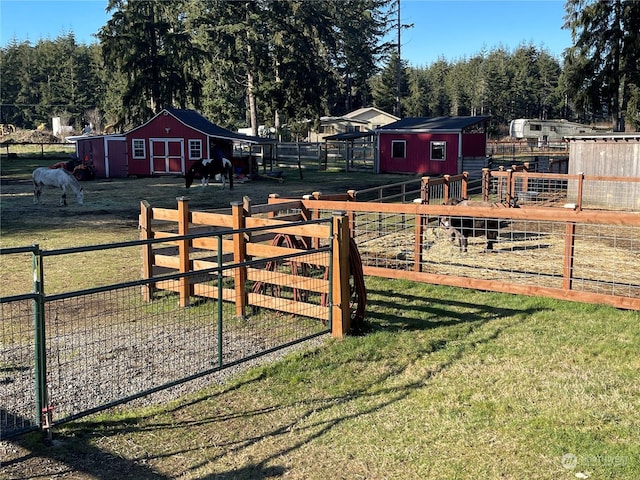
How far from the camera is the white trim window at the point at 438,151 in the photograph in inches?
1396

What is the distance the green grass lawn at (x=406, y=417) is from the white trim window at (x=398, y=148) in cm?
3094

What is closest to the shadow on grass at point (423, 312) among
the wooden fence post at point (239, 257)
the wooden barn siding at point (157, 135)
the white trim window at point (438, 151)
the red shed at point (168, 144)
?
the wooden fence post at point (239, 257)

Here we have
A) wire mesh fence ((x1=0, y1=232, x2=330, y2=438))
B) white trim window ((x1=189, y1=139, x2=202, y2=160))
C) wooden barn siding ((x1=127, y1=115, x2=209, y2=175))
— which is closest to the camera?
wire mesh fence ((x1=0, y1=232, x2=330, y2=438))

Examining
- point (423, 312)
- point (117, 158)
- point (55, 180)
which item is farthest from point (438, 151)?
point (423, 312)

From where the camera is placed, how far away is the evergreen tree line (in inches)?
1582

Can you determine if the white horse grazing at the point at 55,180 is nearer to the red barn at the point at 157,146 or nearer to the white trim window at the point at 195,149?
the red barn at the point at 157,146

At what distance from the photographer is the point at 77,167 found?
3159 cm

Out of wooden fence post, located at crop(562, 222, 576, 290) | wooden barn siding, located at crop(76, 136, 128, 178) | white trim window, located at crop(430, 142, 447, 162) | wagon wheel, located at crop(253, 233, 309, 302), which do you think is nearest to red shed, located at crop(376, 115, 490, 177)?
white trim window, located at crop(430, 142, 447, 162)

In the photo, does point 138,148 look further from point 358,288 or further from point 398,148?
point 358,288

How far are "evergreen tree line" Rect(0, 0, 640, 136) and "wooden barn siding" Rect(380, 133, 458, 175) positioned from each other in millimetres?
11278

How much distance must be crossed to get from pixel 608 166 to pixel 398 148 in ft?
57.5

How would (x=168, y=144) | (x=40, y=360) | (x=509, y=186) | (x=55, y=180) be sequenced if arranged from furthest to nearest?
(x=168, y=144)
(x=55, y=180)
(x=509, y=186)
(x=40, y=360)

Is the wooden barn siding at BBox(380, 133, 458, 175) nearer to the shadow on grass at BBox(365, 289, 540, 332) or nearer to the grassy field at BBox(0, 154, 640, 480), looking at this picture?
the shadow on grass at BBox(365, 289, 540, 332)

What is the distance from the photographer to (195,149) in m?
34.1
